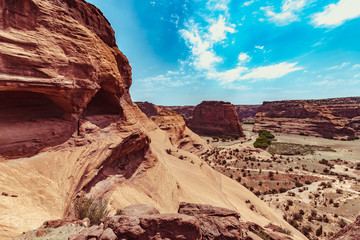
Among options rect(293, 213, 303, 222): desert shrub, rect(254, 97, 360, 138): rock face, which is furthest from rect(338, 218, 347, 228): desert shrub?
rect(254, 97, 360, 138): rock face

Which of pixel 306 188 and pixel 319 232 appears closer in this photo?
pixel 319 232

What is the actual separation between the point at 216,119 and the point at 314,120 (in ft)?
132

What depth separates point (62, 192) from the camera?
4.94 meters

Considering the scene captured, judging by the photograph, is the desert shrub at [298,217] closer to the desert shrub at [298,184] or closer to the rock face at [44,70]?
the desert shrub at [298,184]

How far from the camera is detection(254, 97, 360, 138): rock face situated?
182 ft

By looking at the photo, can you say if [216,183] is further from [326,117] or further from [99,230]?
[326,117]

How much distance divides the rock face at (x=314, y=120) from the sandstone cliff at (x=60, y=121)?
71.5 m

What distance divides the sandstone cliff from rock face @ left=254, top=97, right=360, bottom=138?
71.5 m

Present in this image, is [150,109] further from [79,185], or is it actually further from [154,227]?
[154,227]

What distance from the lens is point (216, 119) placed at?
6144 centimetres

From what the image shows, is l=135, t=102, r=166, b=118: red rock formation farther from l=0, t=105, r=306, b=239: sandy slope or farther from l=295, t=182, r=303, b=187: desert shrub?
l=0, t=105, r=306, b=239: sandy slope

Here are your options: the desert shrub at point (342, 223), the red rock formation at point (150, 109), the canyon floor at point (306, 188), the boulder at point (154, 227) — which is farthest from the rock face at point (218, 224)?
the red rock formation at point (150, 109)

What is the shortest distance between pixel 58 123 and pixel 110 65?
3.68 m

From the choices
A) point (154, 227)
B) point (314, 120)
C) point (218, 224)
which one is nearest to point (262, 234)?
point (218, 224)
